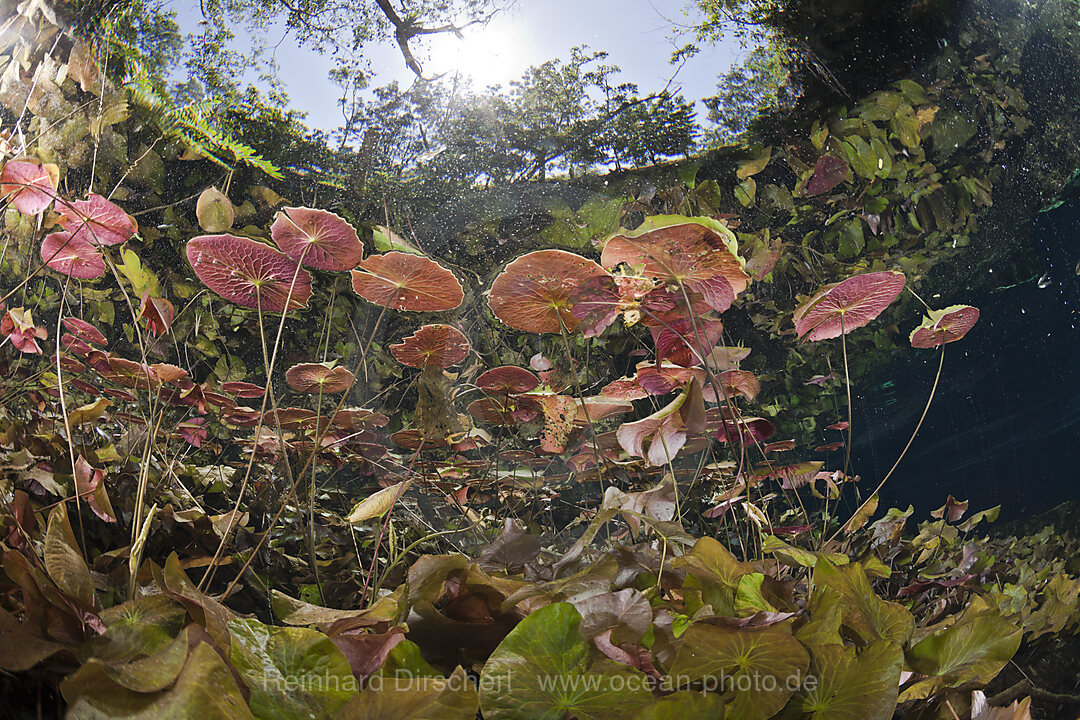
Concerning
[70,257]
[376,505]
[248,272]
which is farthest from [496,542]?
[70,257]

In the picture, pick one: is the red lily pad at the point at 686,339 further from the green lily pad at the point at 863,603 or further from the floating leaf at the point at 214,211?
the floating leaf at the point at 214,211

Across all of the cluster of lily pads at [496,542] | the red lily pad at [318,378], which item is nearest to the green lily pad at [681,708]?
the cluster of lily pads at [496,542]

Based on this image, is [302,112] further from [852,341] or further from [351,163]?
[852,341]

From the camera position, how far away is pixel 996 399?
0.36m

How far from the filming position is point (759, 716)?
159mm

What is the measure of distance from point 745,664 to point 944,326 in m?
0.29

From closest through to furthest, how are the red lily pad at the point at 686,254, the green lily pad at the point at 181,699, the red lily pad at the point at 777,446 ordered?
the green lily pad at the point at 181,699
the red lily pad at the point at 686,254
the red lily pad at the point at 777,446

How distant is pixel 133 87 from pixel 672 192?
30 cm

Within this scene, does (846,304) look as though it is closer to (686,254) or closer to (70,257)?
(686,254)

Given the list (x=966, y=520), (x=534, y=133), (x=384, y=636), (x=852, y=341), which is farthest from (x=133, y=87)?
(x=966, y=520)

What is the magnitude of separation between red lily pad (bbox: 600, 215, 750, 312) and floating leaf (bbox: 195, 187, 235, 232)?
0.20m

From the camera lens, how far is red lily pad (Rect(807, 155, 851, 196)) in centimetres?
34

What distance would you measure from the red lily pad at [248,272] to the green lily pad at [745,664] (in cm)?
24

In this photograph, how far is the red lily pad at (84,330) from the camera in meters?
0.33
